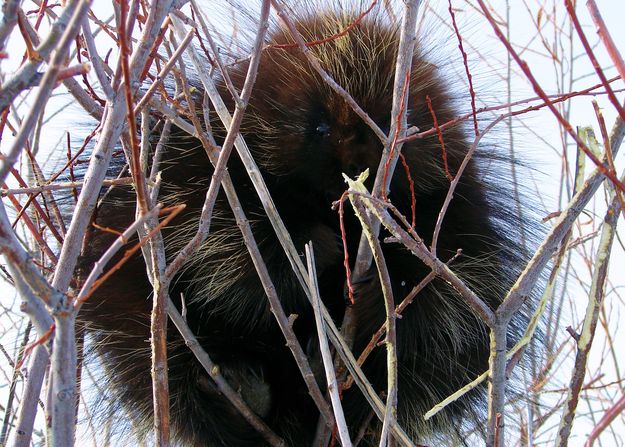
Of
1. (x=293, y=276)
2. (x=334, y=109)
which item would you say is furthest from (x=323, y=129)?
(x=293, y=276)

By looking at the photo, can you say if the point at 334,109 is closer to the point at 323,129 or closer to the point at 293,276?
the point at 323,129

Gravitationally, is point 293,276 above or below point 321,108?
below

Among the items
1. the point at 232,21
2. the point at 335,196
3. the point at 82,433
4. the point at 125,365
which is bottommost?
the point at 82,433

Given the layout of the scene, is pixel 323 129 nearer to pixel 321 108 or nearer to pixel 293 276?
pixel 321 108

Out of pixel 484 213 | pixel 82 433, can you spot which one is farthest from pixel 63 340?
pixel 484 213

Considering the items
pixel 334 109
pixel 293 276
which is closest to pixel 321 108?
pixel 334 109

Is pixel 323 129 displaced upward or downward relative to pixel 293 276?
upward

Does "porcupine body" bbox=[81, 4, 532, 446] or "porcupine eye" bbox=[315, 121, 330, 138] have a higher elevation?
"porcupine eye" bbox=[315, 121, 330, 138]

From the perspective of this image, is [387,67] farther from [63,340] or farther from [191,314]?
[63,340]
